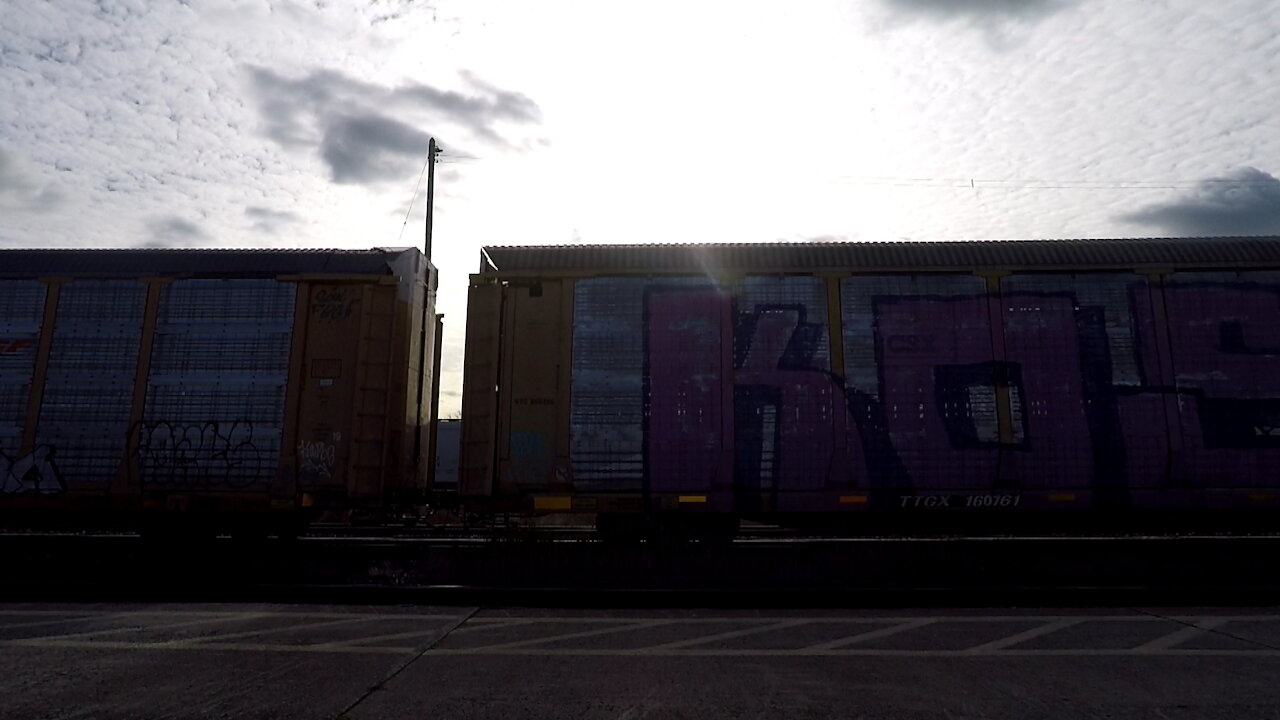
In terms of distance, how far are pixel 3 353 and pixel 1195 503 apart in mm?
16053

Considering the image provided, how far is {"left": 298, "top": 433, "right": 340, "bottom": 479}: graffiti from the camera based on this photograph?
9.11m

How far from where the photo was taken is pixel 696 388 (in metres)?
9.15

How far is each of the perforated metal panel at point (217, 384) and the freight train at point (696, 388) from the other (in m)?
0.03

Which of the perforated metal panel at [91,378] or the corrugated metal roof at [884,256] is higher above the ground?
the corrugated metal roof at [884,256]

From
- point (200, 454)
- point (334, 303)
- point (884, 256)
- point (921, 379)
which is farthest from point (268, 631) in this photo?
point (884, 256)

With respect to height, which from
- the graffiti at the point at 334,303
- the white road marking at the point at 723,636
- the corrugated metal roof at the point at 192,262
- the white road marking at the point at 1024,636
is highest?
the corrugated metal roof at the point at 192,262

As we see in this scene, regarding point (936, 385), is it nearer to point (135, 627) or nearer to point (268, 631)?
point (268, 631)

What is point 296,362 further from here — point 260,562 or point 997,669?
point 997,669

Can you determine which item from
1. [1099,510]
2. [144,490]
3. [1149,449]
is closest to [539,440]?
[144,490]

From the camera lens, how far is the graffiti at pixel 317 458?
359 inches

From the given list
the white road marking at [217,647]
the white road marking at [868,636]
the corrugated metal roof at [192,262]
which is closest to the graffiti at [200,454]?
the corrugated metal roof at [192,262]

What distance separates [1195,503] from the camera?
883 centimetres

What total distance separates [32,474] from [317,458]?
3825 millimetres

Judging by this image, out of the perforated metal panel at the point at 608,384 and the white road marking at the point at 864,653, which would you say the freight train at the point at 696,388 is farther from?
the white road marking at the point at 864,653
